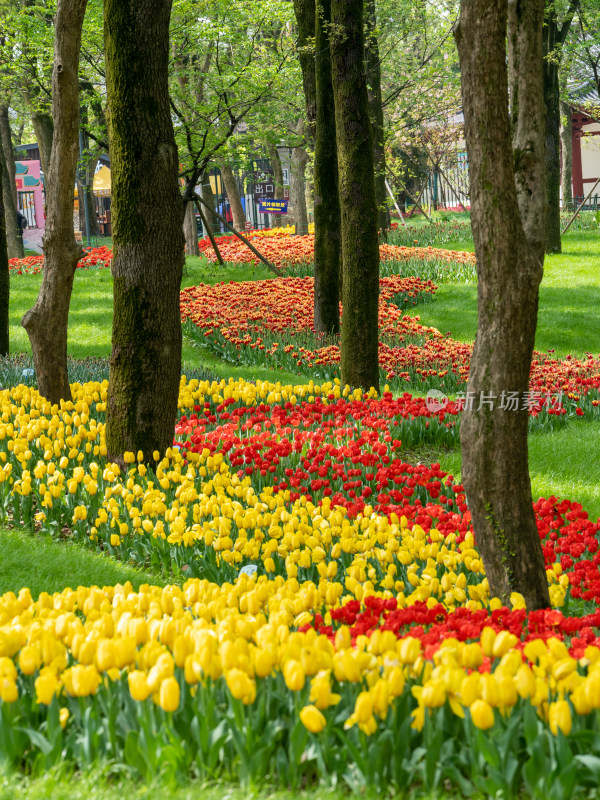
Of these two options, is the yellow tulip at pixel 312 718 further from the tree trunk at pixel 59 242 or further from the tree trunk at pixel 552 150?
the tree trunk at pixel 552 150

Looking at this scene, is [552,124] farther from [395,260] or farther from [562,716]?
[562,716]

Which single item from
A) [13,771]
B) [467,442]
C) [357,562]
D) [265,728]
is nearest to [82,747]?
[13,771]

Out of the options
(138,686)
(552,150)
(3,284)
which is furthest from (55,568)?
(552,150)

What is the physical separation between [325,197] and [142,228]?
6.13 m

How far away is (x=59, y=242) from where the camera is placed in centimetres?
877

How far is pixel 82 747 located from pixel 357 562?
1.81 metres

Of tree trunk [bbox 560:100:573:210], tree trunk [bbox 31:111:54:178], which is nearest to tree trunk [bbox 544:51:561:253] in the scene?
tree trunk [bbox 31:111:54:178]

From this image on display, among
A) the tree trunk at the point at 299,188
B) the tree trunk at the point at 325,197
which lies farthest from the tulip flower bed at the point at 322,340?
the tree trunk at the point at 299,188

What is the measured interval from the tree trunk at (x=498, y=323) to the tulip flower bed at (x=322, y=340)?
5123 mm

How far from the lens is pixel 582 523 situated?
4996 millimetres

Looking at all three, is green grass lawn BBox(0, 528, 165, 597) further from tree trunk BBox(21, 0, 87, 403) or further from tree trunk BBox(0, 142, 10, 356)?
tree trunk BBox(0, 142, 10, 356)

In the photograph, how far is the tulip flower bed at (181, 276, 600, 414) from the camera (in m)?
10.4

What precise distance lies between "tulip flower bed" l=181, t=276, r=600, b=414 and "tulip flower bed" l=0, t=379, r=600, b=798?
4.83m

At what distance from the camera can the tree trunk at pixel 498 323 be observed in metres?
3.70
